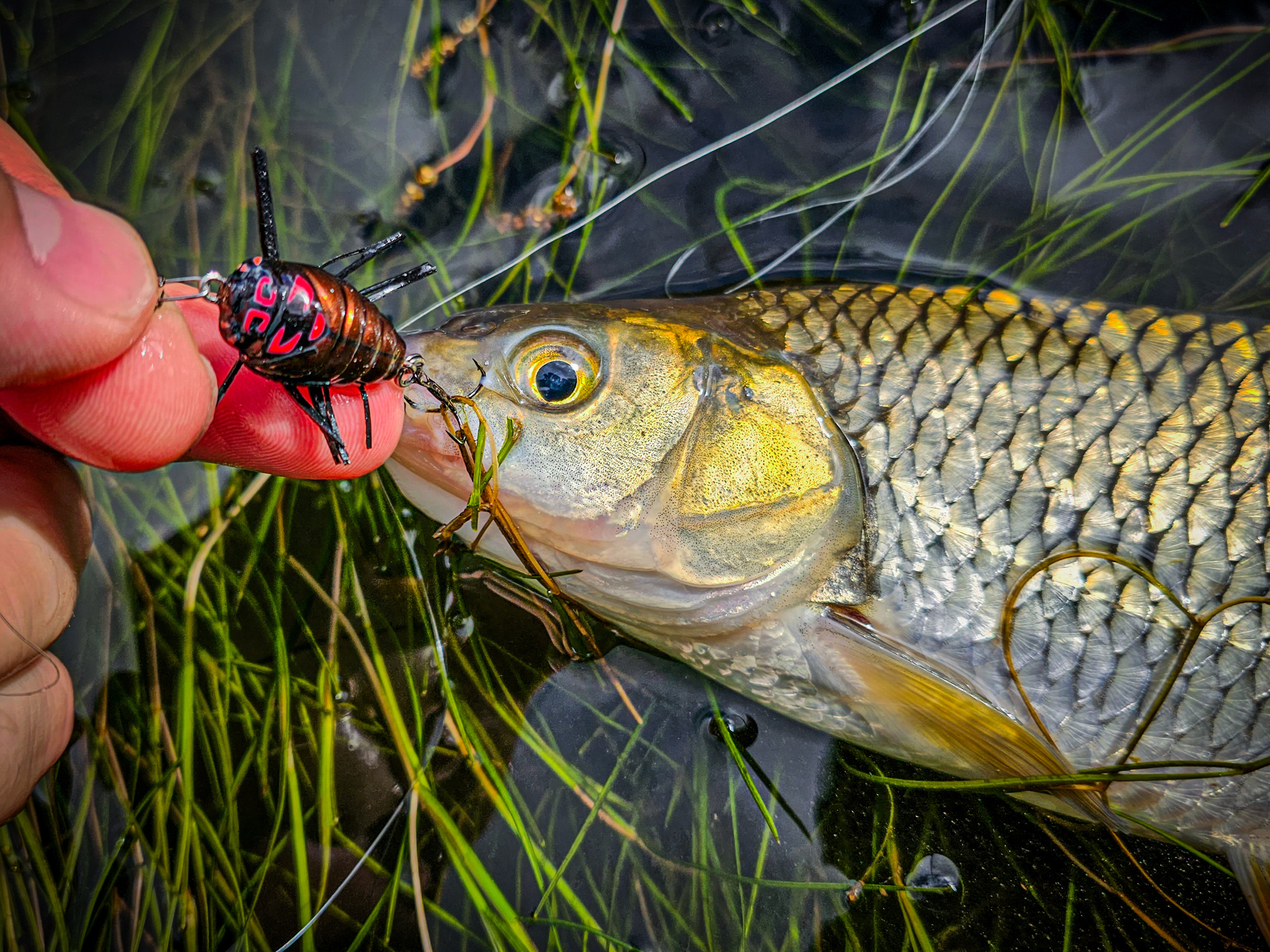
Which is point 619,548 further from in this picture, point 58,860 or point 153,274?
point 58,860

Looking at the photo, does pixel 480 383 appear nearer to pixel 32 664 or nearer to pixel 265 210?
pixel 265 210

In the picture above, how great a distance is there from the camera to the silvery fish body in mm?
1437

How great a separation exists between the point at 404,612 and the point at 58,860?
1.02m

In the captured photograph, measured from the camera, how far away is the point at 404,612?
1881 millimetres

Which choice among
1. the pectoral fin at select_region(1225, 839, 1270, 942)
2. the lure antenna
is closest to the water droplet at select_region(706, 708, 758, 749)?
the pectoral fin at select_region(1225, 839, 1270, 942)

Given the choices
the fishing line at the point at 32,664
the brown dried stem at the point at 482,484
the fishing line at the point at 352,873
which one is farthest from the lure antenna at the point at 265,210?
the fishing line at the point at 352,873

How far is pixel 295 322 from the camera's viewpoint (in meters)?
0.96

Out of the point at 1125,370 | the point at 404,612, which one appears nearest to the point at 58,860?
the point at 404,612

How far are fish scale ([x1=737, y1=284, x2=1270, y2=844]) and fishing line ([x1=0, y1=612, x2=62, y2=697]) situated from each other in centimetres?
154

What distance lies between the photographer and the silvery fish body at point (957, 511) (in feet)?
4.71

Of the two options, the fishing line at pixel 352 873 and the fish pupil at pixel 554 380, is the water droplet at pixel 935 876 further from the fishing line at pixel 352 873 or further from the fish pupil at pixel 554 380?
the fish pupil at pixel 554 380

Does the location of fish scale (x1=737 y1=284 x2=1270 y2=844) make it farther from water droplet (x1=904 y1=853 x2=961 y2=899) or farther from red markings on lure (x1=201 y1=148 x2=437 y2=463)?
red markings on lure (x1=201 y1=148 x2=437 y2=463)

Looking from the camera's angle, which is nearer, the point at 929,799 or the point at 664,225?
the point at 929,799

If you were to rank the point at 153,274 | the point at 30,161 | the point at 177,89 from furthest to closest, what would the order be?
the point at 177,89 → the point at 30,161 → the point at 153,274
